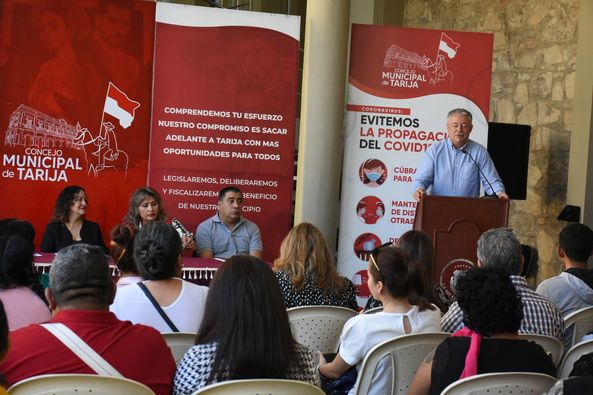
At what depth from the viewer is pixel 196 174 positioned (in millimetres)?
7262

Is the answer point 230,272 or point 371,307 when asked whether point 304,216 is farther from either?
point 230,272

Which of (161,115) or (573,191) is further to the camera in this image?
(573,191)

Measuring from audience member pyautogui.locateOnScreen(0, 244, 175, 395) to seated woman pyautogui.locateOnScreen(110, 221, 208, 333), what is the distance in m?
0.67

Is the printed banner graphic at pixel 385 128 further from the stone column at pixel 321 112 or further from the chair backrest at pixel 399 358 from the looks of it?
the chair backrest at pixel 399 358

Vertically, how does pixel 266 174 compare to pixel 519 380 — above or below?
above

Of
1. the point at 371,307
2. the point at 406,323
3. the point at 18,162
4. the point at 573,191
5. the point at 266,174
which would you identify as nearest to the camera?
the point at 406,323

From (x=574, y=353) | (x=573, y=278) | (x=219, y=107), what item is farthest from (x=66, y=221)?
(x=574, y=353)

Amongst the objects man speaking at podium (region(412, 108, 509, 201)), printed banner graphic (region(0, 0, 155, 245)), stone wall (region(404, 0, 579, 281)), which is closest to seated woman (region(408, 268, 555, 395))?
man speaking at podium (region(412, 108, 509, 201))

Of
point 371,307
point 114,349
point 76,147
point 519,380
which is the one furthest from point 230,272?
point 76,147

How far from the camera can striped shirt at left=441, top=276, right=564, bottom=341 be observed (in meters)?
3.92

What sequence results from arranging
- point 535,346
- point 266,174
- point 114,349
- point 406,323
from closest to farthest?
1. point 114,349
2. point 535,346
3. point 406,323
4. point 266,174

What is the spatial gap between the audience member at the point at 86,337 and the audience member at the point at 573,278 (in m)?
2.70

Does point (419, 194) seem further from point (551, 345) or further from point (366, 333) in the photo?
point (366, 333)

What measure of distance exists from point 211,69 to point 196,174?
0.84 m
